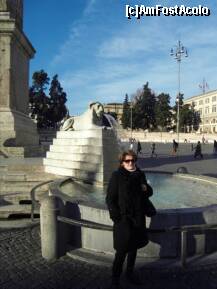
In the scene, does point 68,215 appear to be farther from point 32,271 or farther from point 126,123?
point 126,123

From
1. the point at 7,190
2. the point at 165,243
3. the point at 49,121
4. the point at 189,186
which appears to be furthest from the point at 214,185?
the point at 49,121

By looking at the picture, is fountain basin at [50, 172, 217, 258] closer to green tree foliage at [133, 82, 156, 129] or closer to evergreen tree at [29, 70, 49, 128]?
evergreen tree at [29, 70, 49, 128]

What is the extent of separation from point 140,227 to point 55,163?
22.2 feet

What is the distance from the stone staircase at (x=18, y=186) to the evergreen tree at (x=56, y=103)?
61245 millimetres

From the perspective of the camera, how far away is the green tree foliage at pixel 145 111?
102812 mm

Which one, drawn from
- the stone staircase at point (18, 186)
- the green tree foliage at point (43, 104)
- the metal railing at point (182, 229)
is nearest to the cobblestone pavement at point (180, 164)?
the stone staircase at point (18, 186)

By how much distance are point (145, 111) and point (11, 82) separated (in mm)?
87194

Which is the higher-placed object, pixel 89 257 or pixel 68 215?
pixel 68 215

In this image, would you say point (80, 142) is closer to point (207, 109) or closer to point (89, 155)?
point (89, 155)

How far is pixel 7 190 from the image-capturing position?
10578 mm

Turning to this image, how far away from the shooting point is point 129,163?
4.88 m

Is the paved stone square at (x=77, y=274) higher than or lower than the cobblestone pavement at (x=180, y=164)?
lower

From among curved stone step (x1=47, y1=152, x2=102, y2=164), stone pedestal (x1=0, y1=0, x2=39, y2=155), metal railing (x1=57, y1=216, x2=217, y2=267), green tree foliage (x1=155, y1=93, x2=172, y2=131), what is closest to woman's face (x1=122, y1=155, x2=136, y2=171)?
metal railing (x1=57, y1=216, x2=217, y2=267)

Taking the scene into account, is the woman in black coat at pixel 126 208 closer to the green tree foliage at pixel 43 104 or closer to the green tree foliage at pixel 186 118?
the green tree foliage at pixel 43 104
